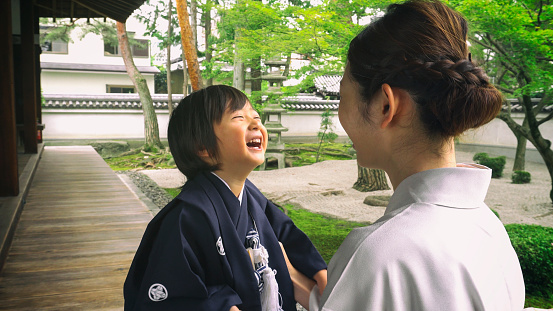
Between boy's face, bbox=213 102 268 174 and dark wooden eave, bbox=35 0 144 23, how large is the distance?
458cm

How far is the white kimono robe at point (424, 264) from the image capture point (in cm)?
60

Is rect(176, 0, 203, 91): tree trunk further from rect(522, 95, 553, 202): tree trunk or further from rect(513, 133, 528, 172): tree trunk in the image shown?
rect(513, 133, 528, 172): tree trunk

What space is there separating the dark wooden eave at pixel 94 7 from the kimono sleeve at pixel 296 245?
4.66 m

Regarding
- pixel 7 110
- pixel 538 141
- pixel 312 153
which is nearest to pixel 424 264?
pixel 7 110

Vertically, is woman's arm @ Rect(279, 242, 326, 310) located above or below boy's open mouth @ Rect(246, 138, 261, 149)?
below

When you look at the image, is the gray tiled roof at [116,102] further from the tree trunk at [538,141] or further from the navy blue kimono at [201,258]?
the navy blue kimono at [201,258]

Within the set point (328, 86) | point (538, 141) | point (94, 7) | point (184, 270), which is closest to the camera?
point (184, 270)

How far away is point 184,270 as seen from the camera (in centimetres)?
113

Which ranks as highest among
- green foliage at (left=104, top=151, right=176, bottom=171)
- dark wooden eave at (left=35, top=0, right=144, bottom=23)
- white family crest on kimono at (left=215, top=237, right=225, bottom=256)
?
dark wooden eave at (left=35, top=0, right=144, bottom=23)

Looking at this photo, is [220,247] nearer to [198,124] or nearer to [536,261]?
[198,124]

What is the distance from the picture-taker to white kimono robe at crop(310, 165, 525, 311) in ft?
1.98

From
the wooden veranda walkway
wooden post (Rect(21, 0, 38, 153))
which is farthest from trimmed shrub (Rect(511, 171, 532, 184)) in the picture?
wooden post (Rect(21, 0, 38, 153))

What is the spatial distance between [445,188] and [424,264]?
0.47ft

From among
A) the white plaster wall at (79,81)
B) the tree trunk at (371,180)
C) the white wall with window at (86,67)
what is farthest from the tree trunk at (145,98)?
the tree trunk at (371,180)
